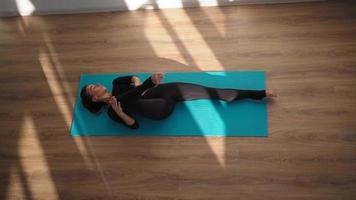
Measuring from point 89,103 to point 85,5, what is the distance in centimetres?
112

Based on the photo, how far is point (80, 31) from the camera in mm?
3178

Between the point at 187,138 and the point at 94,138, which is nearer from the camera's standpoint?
the point at 187,138

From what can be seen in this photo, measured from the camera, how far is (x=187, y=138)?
2490 mm

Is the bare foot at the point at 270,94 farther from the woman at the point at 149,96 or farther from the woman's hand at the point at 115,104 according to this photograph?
the woman's hand at the point at 115,104

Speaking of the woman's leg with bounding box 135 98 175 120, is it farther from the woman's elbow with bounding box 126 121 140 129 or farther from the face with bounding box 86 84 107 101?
the face with bounding box 86 84 107 101

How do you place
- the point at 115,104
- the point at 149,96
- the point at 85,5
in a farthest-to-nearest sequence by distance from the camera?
the point at 85,5
the point at 149,96
the point at 115,104

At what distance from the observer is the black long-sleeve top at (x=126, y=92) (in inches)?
96.9

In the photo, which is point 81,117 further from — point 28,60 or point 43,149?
point 28,60

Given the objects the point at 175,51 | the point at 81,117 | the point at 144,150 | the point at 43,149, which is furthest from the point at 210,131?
the point at 43,149

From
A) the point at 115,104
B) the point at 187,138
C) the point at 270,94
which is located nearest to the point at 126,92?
the point at 115,104

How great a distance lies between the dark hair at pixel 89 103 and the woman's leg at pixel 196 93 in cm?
32

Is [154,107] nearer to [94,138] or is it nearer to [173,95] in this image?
[173,95]

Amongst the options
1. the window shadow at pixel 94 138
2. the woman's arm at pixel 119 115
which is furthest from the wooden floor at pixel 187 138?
the woman's arm at pixel 119 115

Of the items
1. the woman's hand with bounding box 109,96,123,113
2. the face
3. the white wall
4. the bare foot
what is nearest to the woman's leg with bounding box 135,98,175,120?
the woman's hand with bounding box 109,96,123,113
